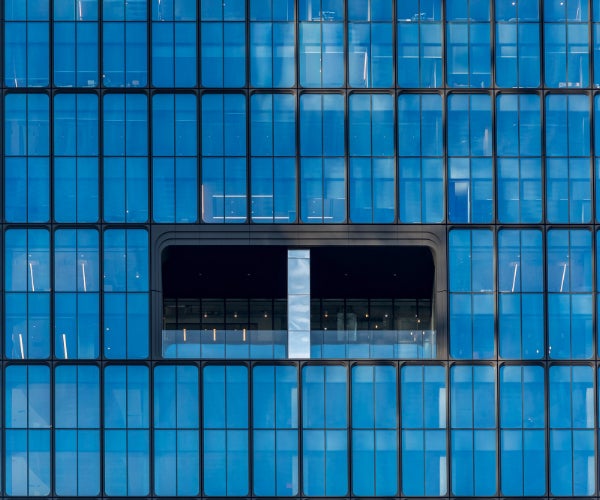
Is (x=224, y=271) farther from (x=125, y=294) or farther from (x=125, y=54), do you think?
(x=125, y=54)

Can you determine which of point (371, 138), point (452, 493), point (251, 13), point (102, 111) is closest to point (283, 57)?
point (251, 13)

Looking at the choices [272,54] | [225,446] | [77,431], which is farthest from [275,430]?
[272,54]

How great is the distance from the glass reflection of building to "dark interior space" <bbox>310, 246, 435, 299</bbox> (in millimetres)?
924

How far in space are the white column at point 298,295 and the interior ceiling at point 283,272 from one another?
72 centimetres

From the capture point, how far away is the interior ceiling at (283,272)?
37.7m

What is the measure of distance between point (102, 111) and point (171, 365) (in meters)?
10.9

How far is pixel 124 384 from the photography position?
36.1 m

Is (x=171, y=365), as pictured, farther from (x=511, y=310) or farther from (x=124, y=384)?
(x=511, y=310)

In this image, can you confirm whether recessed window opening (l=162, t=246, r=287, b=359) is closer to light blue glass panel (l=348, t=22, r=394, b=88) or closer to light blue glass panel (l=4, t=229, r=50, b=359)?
light blue glass panel (l=4, t=229, r=50, b=359)

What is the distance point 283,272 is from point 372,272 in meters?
4.00

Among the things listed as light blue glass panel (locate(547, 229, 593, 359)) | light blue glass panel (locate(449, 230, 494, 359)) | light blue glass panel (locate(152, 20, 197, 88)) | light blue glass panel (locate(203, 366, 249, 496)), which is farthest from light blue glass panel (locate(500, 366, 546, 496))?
light blue glass panel (locate(152, 20, 197, 88))

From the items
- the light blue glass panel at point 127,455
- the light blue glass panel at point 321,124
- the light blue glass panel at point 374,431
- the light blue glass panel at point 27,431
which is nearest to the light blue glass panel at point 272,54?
the light blue glass panel at point 321,124

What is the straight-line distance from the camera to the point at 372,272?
39531mm

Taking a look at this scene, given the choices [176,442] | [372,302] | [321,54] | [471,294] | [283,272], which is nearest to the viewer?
[176,442]
